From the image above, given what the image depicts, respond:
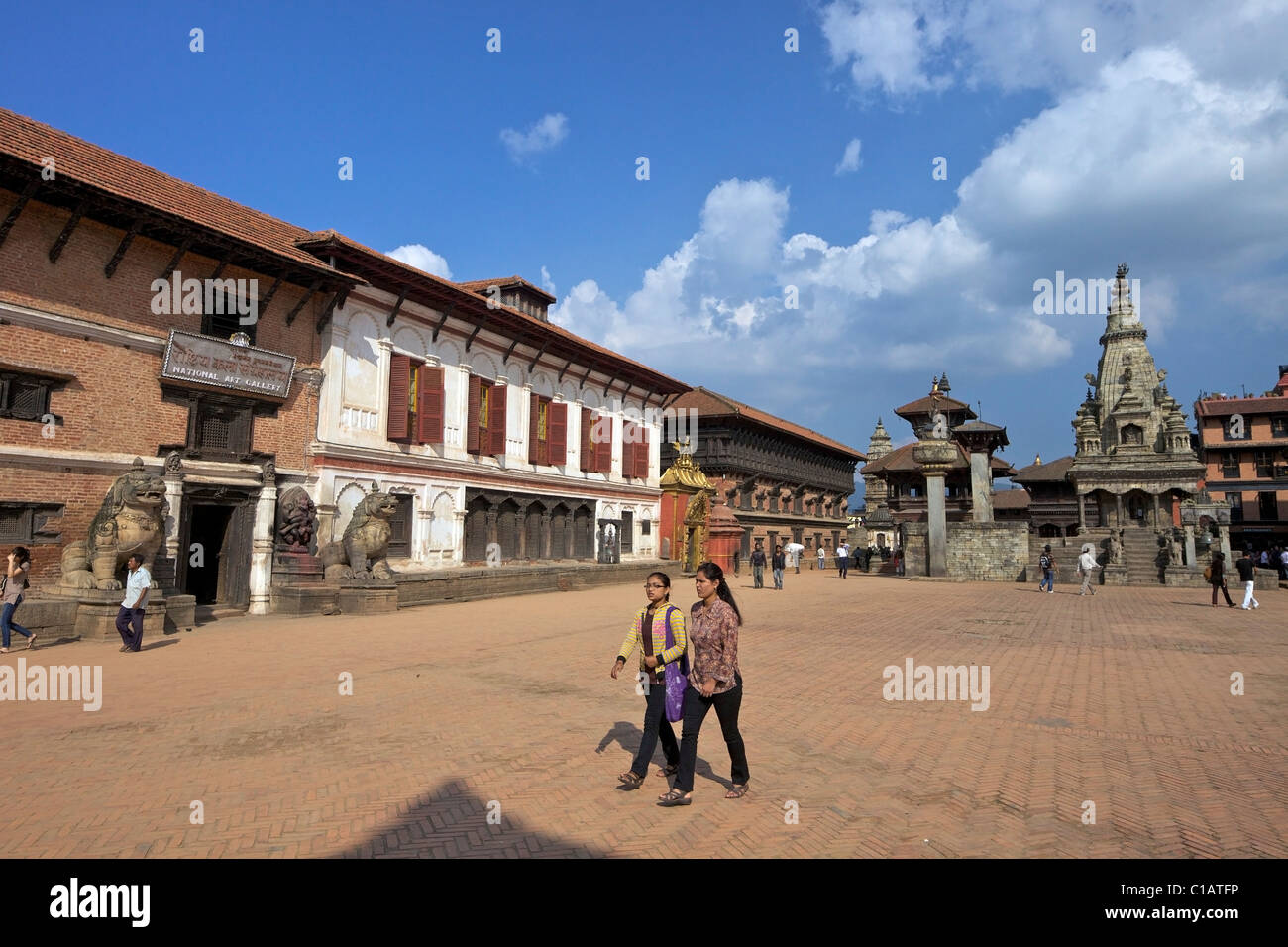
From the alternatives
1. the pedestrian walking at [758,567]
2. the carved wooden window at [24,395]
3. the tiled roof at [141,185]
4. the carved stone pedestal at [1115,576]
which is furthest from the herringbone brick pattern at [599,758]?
the carved stone pedestal at [1115,576]

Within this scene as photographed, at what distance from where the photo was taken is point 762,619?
53.7ft

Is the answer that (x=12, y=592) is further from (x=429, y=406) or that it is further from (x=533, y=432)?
(x=533, y=432)

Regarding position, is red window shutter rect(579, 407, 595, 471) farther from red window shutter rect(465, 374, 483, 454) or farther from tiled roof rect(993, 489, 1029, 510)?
tiled roof rect(993, 489, 1029, 510)

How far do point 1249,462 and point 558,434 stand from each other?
54180 millimetres

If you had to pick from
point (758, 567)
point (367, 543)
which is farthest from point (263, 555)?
point (758, 567)

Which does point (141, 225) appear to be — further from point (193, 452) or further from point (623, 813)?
point (623, 813)

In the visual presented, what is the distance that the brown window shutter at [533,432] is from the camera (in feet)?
83.8

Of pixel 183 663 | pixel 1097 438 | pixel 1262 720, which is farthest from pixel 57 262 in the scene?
pixel 1097 438

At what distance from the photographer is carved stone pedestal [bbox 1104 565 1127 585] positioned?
2838 centimetres

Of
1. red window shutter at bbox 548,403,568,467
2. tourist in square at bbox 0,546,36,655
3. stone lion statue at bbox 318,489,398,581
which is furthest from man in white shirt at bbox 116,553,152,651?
red window shutter at bbox 548,403,568,467

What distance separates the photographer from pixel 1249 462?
53156mm

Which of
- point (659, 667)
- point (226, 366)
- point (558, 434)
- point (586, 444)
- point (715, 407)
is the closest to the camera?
point (659, 667)

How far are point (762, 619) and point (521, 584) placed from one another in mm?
8843

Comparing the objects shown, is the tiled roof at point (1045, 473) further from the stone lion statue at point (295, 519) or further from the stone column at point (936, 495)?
the stone lion statue at point (295, 519)
